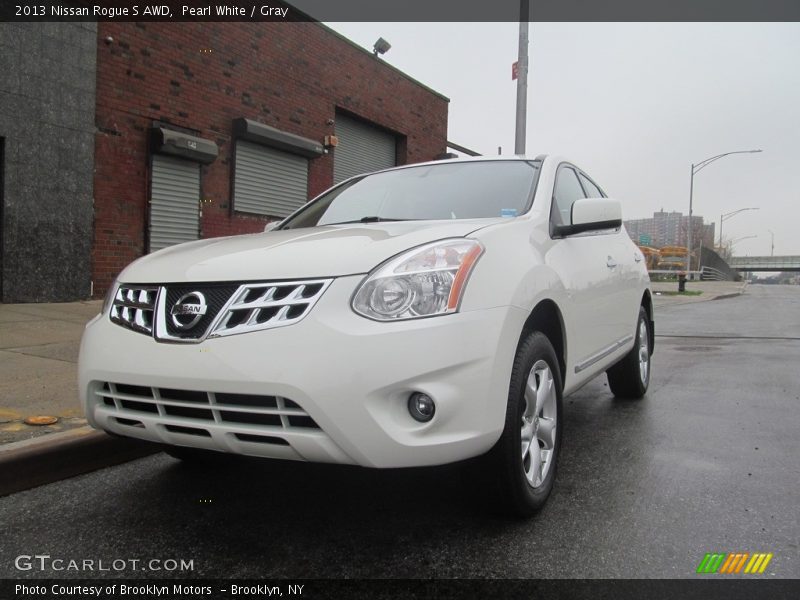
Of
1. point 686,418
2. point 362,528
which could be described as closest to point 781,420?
point 686,418

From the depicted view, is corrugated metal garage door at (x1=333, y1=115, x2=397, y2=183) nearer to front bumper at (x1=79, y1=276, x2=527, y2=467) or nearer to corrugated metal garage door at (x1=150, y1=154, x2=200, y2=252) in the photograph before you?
corrugated metal garage door at (x1=150, y1=154, x2=200, y2=252)

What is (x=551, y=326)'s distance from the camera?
117 inches

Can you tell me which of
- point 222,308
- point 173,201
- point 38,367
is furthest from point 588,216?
point 173,201

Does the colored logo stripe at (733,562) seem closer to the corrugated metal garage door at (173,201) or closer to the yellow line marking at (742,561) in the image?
the yellow line marking at (742,561)

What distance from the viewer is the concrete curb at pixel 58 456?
9.64 feet

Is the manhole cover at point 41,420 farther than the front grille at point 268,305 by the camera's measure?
Yes

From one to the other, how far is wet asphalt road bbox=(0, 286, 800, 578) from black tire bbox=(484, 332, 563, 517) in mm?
126

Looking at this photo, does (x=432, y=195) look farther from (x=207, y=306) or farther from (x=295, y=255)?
(x=207, y=306)

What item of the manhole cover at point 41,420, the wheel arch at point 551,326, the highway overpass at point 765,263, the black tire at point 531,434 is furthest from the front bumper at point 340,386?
the highway overpass at point 765,263

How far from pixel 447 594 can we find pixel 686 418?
298 cm

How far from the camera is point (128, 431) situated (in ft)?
8.13

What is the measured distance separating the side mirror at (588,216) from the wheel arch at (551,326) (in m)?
0.46

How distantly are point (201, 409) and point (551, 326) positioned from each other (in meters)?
1.58

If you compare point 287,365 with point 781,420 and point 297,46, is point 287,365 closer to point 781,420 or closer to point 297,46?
point 781,420
